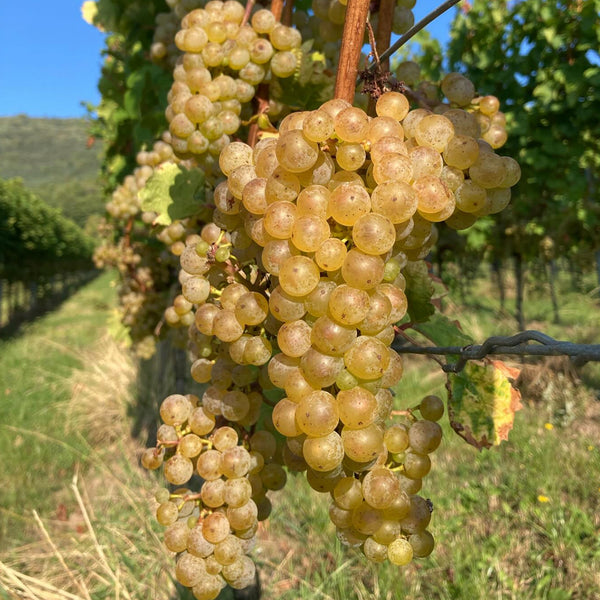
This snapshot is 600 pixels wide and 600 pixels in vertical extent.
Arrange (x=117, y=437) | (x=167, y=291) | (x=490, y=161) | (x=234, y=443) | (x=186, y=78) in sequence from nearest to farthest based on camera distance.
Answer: (x=490, y=161) → (x=234, y=443) → (x=186, y=78) → (x=167, y=291) → (x=117, y=437)

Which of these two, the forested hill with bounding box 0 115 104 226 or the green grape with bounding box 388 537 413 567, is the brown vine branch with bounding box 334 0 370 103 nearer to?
the green grape with bounding box 388 537 413 567

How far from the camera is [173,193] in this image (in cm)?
125

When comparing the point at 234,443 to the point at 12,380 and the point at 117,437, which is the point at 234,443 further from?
the point at 12,380

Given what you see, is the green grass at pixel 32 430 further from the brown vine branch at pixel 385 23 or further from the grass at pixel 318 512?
the brown vine branch at pixel 385 23

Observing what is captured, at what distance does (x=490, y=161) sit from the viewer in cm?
73

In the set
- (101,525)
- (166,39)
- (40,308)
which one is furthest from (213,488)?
(40,308)

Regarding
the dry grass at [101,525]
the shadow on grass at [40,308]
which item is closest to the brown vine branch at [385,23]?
the dry grass at [101,525]

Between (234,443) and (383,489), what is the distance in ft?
1.11

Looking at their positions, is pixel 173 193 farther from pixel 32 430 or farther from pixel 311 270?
pixel 32 430

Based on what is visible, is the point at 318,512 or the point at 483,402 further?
the point at 318,512

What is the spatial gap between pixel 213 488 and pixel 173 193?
0.70 meters

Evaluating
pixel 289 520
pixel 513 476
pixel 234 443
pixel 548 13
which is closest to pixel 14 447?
pixel 289 520

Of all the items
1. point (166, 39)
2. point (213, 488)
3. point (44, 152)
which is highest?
point (44, 152)

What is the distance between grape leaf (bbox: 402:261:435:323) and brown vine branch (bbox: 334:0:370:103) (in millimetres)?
319
